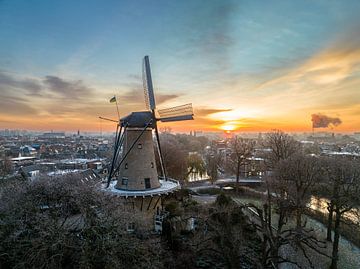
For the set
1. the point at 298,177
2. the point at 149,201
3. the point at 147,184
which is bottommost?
the point at 149,201

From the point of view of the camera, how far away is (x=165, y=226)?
1711 centimetres

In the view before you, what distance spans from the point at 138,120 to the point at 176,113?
3.45 m

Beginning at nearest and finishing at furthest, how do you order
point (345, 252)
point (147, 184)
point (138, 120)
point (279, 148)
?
1. point (345, 252)
2. point (147, 184)
3. point (138, 120)
4. point (279, 148)

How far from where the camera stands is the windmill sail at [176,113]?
70.3ft

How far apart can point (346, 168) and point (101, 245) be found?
18798 millimetres

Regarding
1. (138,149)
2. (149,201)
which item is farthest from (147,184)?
(138,149)

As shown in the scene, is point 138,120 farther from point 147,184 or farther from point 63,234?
point 63,234

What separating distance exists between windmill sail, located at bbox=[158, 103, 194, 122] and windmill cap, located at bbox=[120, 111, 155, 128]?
1354 millimetres

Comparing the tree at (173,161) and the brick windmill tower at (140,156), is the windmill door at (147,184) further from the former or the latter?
the tree at (173,161)

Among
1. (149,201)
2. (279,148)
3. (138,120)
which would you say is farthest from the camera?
(279,148)

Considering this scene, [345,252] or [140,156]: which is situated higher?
[140,156]

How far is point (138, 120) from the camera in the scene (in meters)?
21.0

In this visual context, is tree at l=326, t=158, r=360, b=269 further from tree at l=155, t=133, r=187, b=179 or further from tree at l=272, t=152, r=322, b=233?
tree at l=155, t=133, r=187, b=179

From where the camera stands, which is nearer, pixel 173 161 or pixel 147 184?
pixel 147 184
